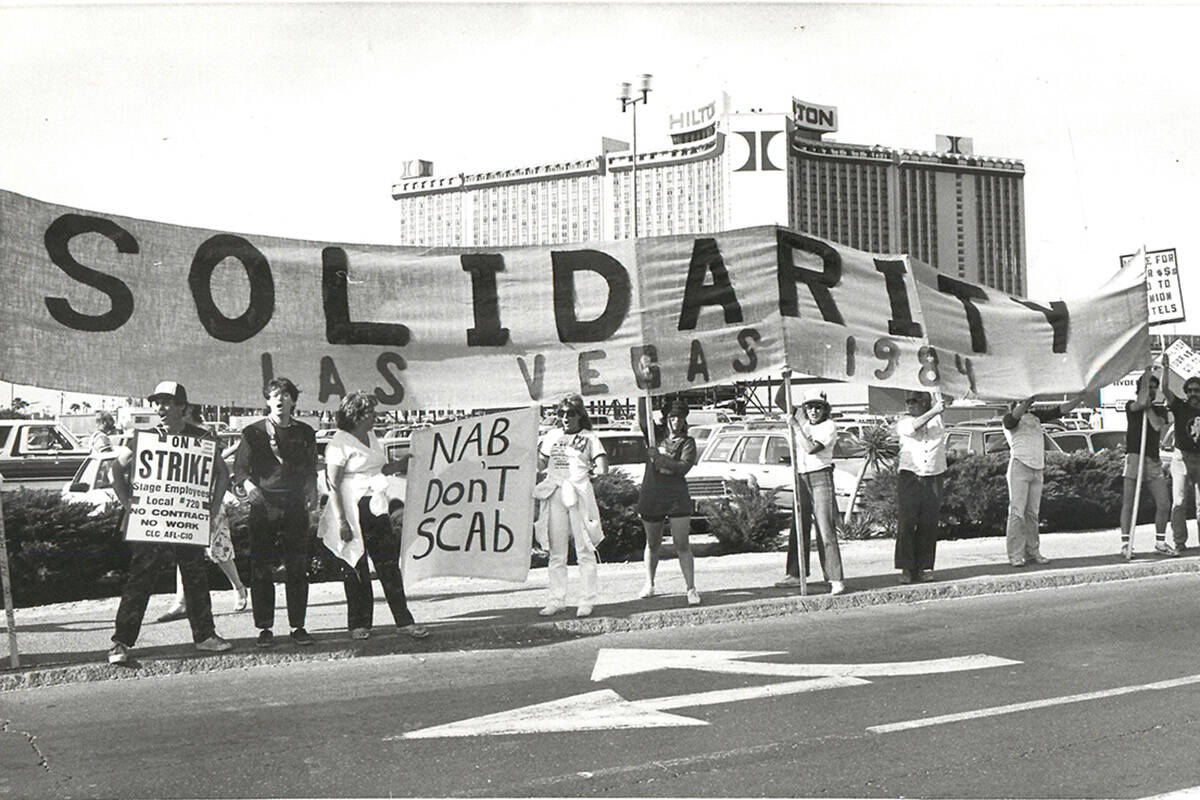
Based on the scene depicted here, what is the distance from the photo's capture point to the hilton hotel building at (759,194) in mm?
50188

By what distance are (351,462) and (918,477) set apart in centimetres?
507

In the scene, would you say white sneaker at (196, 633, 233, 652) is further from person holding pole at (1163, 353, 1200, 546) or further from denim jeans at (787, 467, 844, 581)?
person holding pole at (1163, 353, 1200, 546)

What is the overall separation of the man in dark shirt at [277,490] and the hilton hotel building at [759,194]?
19.6m

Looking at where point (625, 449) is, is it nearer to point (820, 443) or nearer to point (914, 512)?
point (914, 512)

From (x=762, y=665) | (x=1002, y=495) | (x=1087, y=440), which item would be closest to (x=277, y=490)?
(x=762, y=665)

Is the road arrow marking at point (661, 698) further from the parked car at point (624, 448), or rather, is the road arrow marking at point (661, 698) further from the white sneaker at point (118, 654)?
the parked car at point (624, 448)

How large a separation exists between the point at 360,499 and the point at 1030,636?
466cm

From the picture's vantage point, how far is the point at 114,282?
26.3 ft

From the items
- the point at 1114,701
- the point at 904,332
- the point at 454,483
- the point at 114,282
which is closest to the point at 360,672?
the point at 454,483

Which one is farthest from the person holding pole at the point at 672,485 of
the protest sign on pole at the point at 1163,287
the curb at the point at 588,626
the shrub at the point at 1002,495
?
the shrub at the point at 1002,495

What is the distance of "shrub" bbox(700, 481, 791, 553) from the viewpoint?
47.3 feet

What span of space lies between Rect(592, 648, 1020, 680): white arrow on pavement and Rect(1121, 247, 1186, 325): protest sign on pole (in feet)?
20.0

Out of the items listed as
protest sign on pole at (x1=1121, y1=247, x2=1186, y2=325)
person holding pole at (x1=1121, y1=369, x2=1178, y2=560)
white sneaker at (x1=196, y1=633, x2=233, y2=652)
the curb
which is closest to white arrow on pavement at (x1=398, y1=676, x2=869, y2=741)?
the curb

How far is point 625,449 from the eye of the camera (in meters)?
18.2
